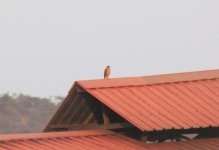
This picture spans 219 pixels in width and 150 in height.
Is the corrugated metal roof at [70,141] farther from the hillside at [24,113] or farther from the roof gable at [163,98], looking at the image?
the hillside at [24,113]

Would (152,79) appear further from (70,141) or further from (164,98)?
(70,141)

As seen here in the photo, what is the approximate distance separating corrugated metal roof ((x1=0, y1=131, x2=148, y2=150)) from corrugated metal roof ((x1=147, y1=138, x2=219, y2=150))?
1.16 feet

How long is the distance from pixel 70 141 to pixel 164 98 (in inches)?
113

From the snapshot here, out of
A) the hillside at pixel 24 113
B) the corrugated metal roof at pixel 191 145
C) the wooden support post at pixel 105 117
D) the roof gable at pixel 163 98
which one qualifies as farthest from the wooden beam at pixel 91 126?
the hillside at pixel 24 113

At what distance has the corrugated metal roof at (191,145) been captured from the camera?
2261 cm

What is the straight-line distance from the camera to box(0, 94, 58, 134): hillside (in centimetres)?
9724

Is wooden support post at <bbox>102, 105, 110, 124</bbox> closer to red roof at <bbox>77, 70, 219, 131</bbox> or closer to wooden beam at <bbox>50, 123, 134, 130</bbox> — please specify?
wooden beam at <bbox>50, 123, 134, 130</bbox>

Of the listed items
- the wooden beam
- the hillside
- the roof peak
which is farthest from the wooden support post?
the hillside

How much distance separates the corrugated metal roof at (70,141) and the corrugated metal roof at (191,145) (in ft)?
1.16

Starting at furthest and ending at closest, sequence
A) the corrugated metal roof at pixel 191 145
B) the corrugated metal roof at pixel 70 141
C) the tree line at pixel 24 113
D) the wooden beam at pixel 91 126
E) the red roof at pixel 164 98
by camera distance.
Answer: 1. the tree line at pixel 24 113
2. the wooden beam at pixel 91 126
3. the red roof at pixel 164 98
4. the corrugated metal roof at pixel 191 145
5. the corrugated metal roof at pixel 70 141

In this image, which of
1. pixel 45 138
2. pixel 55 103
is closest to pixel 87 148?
pixel 45 138

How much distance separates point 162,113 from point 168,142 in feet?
2.08

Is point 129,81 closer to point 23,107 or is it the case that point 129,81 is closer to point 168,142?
point 168,142

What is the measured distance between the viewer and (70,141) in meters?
21.8
